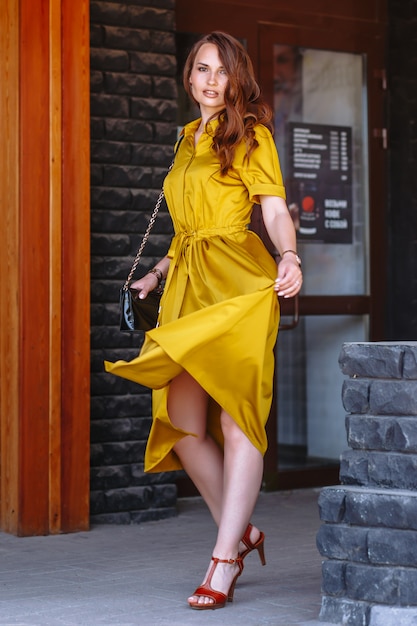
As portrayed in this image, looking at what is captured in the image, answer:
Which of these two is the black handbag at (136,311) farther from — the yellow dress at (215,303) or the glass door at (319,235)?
the glass door at (319,235)

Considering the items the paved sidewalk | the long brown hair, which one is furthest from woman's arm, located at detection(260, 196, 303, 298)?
the paved sidewalk

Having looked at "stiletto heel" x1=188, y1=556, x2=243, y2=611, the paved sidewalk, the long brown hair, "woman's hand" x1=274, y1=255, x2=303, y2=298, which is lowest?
the paved sidewalk

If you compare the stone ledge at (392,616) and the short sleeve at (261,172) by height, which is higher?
the short sleeve at (261,172)

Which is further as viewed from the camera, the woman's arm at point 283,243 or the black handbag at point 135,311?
the black handbag at point 135,311

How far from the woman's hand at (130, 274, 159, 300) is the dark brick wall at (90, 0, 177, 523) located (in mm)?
1478

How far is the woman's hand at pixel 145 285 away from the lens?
432 cm

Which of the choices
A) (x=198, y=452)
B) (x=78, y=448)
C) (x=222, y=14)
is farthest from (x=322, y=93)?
(x=198, y=452)

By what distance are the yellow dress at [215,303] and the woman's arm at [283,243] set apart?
0.15ft

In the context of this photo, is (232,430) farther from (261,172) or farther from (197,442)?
(261,172)

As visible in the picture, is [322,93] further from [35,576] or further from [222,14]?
[35,576]

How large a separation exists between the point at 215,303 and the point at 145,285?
0.45 meters

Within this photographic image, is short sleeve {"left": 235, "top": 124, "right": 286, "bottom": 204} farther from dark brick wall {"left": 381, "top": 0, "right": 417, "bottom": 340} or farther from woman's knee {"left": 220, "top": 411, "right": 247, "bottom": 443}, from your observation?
dark brick wall {"left": 381, "top": 0, "right": 417, "bottom": 340}

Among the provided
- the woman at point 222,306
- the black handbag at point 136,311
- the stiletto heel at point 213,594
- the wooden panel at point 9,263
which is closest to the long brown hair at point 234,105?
the woman at point 222,306

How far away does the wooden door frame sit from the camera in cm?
542
